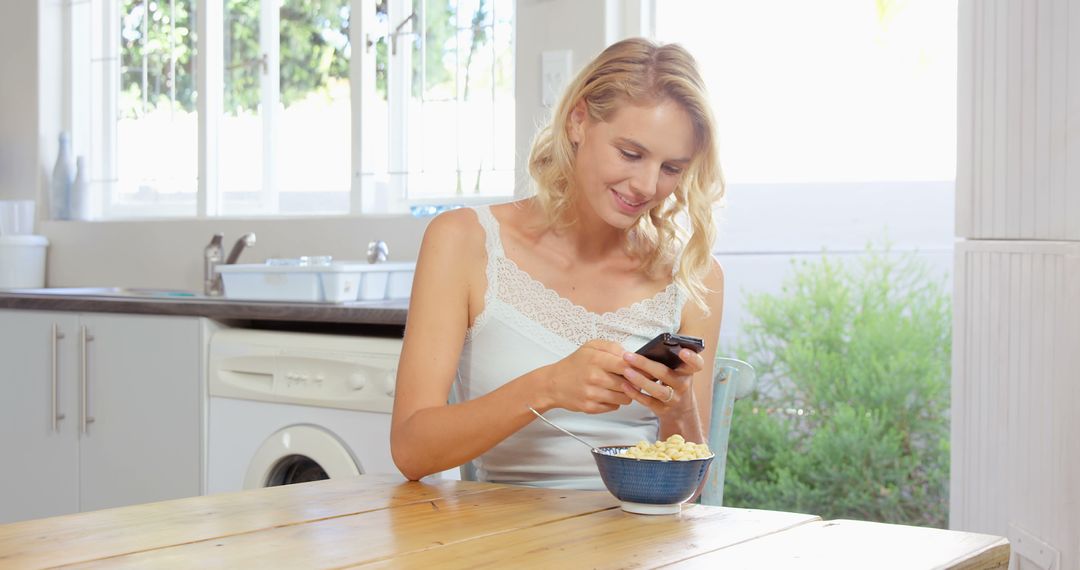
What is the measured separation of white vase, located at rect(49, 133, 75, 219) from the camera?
13.5 ft

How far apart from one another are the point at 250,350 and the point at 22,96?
198cm

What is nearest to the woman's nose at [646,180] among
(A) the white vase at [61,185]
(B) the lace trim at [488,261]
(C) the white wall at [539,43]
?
(B) the lace trim at [488,261]

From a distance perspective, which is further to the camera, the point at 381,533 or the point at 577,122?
the point at 577,122

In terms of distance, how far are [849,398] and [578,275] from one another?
2.38 meters

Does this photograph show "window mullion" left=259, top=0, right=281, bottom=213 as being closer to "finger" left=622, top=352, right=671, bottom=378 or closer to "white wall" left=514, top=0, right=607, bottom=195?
"white wall" left=514, top=0, right=607, bottom=195

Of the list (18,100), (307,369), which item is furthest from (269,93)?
(307,369)

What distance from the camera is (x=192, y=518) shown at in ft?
4.20

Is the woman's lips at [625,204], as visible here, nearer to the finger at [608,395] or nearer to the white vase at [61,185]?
the finger at [608,395]

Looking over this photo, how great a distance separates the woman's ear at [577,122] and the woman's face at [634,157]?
26 mm

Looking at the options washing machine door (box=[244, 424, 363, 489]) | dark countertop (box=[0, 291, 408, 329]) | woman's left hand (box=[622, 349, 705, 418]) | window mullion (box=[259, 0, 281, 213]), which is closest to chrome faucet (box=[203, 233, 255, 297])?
window mullion (box=[259, 0, 281, 213])

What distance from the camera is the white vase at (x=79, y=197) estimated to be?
4164 millimetres

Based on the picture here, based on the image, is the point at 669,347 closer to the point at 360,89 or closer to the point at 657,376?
the point at 657,376

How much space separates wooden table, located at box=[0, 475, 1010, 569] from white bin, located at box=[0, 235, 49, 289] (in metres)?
3.01

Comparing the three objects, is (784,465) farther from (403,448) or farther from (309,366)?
(403,448)
